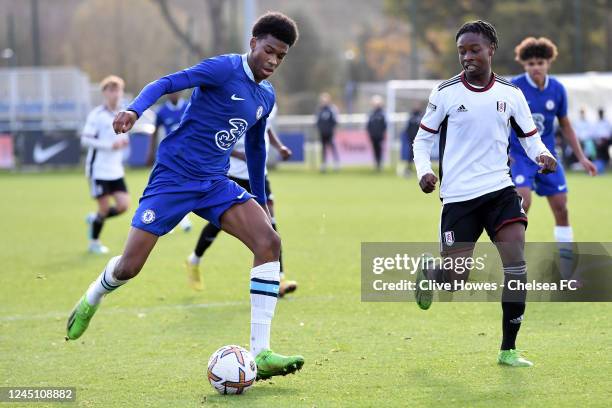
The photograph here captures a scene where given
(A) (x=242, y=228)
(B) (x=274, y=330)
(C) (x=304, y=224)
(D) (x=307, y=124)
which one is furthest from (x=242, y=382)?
Result: (D) (x=307, y=124)

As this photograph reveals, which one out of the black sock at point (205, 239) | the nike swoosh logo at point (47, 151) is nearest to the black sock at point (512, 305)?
the black sock at point (205, 239)

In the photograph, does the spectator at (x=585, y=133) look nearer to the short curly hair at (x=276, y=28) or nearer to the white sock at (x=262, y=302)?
the short curly hair at (x=276, y=28)

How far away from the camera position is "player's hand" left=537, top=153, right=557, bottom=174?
255 inches

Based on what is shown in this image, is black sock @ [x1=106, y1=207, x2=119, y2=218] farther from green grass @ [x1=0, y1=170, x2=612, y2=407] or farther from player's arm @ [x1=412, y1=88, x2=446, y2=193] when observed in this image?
player's arm @ [x1=412, y1=88, x2=446, y2=193]

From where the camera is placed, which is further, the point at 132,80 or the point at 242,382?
the point at 132,80

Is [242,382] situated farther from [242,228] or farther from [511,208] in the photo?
[511,208]

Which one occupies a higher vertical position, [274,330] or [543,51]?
[543,51]

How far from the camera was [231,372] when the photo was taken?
5.85 m

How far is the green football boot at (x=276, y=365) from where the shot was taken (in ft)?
19.8

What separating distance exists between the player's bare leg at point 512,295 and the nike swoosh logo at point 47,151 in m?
29.7

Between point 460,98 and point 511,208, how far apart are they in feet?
2.54

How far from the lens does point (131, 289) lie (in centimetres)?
1038

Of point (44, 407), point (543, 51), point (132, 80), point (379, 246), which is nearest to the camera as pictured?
point (44, 407)

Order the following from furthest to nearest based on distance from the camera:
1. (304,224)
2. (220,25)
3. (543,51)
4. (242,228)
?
(220,25) < (304,224) < (543,51) < (242,228)
